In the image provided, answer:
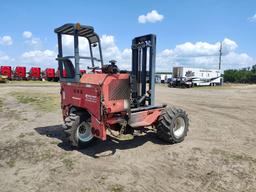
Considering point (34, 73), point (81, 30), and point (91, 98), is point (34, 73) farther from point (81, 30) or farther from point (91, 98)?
point (91, 98)

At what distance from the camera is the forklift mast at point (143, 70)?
7215mm

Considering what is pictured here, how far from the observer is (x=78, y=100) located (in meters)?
6.77

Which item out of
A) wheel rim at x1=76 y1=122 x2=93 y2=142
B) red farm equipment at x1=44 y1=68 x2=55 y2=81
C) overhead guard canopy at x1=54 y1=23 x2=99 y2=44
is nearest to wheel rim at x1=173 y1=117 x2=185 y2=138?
wheel rim at x1=76 y1=122 x2=93 y2=142

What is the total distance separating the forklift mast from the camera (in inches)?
284

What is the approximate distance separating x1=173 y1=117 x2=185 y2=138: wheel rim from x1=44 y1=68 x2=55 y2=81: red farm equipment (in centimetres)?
4227

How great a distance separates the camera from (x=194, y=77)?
138 feet

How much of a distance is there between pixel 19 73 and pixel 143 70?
42.1 meters

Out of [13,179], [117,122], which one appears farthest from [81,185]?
[117,122]

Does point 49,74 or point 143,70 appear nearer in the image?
point 143,70

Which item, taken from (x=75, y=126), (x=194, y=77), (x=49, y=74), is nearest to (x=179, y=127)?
(x=75, y=126)

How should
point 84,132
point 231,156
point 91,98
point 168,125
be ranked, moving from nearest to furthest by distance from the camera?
point 231,156
point 91,98
point 84,132
point 168,125

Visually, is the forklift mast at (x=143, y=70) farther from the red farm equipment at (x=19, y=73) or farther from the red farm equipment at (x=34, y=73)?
the red farm equipment at (x=34, y=73)

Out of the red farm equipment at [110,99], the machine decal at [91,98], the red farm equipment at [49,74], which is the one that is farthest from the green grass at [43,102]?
the red farm equipment at [49,74]

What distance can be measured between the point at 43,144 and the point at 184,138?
390 cm
